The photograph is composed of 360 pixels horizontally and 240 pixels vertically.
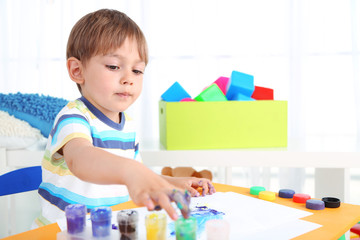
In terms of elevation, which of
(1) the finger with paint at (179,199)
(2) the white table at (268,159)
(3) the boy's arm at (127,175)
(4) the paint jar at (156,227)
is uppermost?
(3) the boy's arm at (127,175)

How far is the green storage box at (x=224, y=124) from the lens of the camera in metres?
1.33

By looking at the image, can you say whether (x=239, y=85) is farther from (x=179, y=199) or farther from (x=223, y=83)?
(x=179, y=199)

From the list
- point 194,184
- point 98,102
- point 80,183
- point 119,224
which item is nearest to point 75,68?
point 98,102

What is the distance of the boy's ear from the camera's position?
83 centimetres

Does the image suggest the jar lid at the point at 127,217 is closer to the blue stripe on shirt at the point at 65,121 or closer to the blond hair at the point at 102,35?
the blue stripe on shirt at the point at 65,121

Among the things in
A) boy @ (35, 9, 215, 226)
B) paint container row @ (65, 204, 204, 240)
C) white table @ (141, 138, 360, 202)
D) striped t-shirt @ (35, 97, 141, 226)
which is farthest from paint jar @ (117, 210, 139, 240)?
white table @ (141, 138, 360, 202)

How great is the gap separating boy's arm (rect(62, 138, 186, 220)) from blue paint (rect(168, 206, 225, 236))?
0.16 meters

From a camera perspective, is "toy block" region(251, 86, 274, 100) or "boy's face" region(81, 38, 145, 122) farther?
"toy block" region(251, 86, 274, 100)

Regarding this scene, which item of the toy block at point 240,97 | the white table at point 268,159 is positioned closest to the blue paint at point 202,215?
the white table at point 268,159

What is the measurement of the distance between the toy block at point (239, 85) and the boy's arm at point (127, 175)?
93 centimetres

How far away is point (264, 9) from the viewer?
2062 mm

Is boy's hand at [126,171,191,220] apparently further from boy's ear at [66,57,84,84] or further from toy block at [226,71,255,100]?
toy block at [226,71,255,100]

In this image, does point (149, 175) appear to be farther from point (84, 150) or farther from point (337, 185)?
point (337, 185)

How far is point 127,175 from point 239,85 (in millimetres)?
1031
